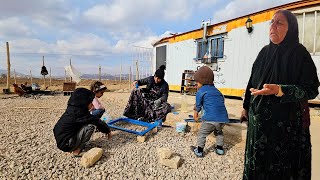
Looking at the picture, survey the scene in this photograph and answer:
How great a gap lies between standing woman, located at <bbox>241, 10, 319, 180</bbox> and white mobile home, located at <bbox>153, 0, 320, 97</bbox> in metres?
6.30

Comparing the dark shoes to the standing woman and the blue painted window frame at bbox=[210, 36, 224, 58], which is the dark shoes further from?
the blue painted window frame at bbox=[210, 36, 224, 58]

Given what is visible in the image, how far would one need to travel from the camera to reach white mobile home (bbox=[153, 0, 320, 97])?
6.66 meters

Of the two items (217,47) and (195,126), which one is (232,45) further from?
(195,126)

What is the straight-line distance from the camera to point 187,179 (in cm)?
259

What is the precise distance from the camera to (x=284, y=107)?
1.53 m

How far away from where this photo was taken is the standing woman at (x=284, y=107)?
58.0 inches

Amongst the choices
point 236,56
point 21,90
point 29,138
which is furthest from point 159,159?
point 21,90

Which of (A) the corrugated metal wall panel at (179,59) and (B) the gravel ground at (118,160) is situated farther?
(A) the corrugated metal wall panel at (179,59)

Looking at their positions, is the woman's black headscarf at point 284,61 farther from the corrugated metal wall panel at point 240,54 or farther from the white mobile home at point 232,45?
the corrugated metal wall panel at point 240,54

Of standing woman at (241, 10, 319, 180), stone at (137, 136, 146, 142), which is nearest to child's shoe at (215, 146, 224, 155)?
stone at (137, 136, 146, 142)

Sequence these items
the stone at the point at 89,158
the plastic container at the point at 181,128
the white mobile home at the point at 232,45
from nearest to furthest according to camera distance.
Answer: the stone at the point at 89,158
the plastic container at the point at 181,128
the white mobile home at the point at 232,45

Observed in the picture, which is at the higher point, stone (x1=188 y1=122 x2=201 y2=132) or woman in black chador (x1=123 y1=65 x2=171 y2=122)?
woman in black chador (x1=123 y1=65 x2=171 y2=122)

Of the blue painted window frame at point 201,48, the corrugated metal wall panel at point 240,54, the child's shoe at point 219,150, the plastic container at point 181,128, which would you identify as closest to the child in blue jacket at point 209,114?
the child's shoe at point 219,150

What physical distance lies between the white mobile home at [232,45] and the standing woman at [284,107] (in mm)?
6298
